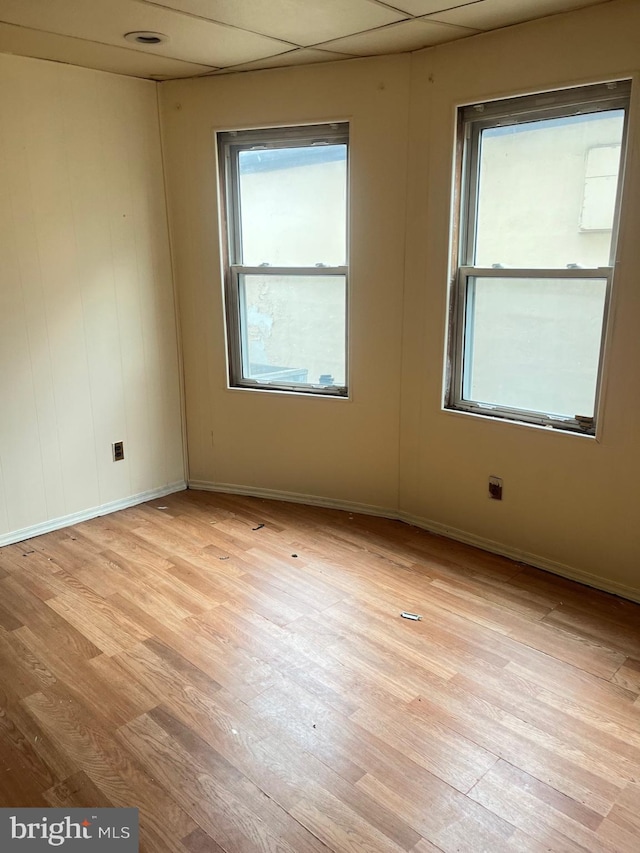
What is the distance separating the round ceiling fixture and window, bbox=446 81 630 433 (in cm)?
144

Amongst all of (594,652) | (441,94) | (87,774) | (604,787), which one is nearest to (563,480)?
(594,652)

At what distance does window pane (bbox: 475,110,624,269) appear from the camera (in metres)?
2.68

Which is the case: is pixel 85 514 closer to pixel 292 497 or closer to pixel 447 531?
pixel 292 497

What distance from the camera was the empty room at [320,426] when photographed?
75.5 inches

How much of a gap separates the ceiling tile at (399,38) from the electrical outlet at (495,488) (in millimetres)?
2085

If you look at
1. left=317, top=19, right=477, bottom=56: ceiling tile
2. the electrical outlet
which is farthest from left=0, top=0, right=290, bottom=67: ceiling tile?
the electrical outlet

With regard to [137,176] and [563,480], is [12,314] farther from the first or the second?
[563,480]

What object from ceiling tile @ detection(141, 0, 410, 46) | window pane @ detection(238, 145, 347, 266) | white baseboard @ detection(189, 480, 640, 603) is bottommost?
white baseboard @ detection(189, 480, 640, 603)

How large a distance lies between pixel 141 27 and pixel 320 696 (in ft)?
9.22

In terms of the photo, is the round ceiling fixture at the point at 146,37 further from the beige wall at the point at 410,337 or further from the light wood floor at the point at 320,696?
the light wood floor at the point at 320,696

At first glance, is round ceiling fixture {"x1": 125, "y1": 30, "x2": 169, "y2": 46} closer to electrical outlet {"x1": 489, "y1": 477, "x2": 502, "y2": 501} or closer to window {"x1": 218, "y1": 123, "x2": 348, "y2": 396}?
window {"x1": 218, "y1": 123, "x2": 348, "y2": 396}

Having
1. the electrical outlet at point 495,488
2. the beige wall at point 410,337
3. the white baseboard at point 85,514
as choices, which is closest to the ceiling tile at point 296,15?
the beige wall at point 410,337

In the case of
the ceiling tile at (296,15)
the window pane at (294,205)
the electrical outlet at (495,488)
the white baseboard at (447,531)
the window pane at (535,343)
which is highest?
the ceiling tile at (296,15)

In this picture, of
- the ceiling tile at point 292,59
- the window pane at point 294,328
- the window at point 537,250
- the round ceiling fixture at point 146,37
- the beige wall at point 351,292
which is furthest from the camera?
the window pane at point 294,328
